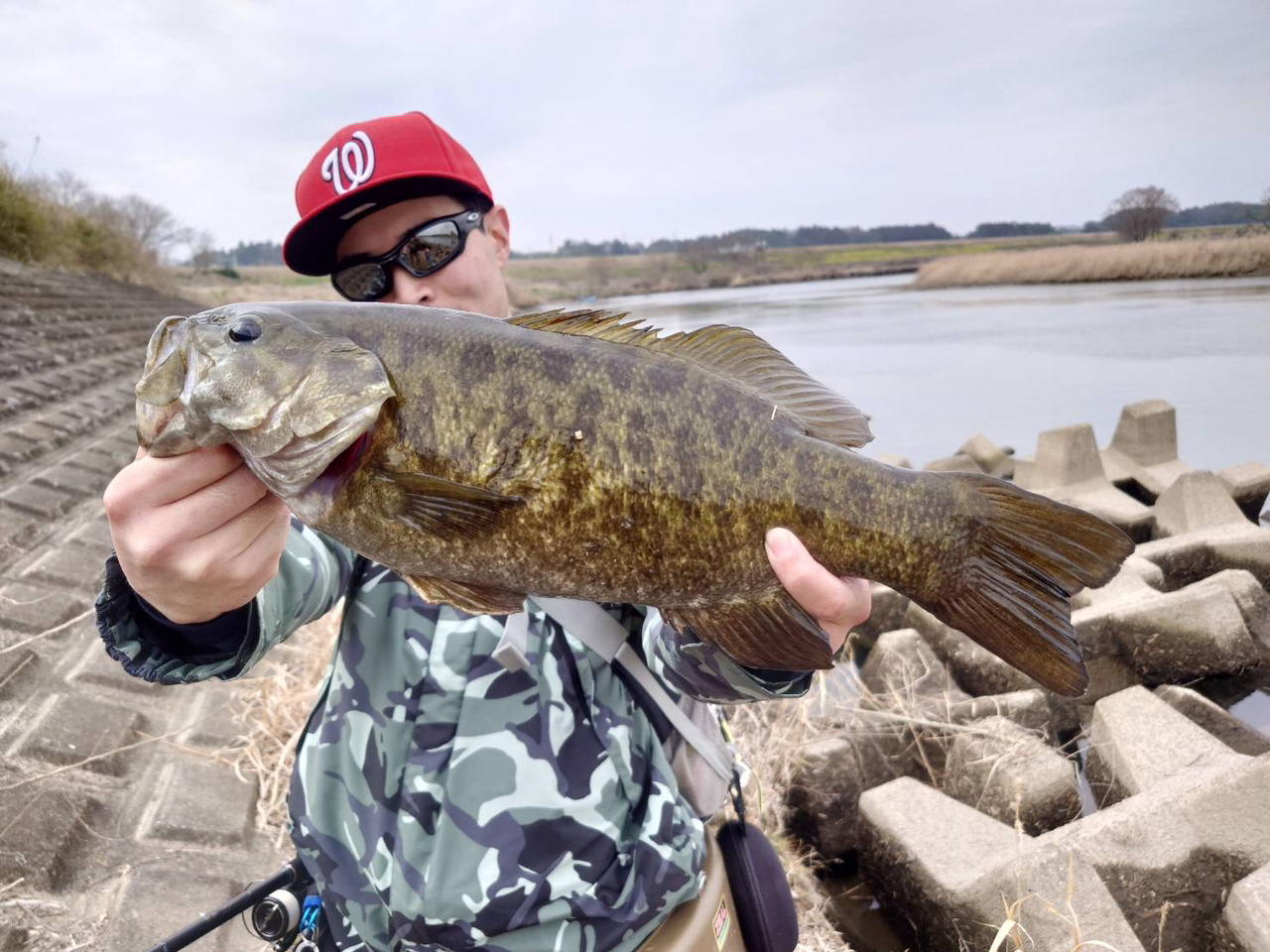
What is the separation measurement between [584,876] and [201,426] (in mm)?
1739

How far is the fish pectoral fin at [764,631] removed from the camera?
201 cm

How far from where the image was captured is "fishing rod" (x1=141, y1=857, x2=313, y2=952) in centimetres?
266

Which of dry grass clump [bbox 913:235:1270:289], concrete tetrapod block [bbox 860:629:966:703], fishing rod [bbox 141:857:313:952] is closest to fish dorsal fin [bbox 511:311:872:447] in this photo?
fishing rod [bbox 141:857:313:952]

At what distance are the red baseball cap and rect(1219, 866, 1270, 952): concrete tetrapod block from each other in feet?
13.4

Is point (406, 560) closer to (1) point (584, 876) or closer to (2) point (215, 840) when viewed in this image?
(1) point (584, 876)

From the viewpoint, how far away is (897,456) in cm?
1128

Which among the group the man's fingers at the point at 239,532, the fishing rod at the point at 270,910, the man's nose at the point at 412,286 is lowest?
the fishing rod at the point at 270,910

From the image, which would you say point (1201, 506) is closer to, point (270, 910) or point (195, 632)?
point (270, 910)

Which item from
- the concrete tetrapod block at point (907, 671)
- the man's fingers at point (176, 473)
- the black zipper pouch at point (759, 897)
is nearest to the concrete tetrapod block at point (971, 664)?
the concrete tetrapod block at point (907, 671)

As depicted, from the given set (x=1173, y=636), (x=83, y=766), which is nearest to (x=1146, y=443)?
(x=1173, y=636)

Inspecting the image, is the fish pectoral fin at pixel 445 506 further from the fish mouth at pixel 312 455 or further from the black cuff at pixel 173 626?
the black cuff at pixel 173 626

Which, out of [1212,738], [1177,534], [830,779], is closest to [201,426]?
[830,779]

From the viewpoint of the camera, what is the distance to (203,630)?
2066 mm

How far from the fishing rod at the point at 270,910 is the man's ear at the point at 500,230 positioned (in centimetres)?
270
